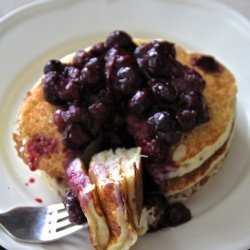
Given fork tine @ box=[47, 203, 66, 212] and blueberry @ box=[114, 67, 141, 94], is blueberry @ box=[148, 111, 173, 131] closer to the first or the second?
blueberry @ box=[114, 67, 141, 94]

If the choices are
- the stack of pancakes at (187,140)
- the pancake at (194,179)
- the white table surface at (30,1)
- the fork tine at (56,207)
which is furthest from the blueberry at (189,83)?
the white table surface at (30,1)

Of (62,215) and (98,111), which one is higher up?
(98,111)

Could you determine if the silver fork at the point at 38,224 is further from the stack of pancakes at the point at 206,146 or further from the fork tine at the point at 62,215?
the stack of pancakes at the point at 206,146

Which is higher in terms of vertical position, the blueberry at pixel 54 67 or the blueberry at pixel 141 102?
the blueberry at pixel 54 67

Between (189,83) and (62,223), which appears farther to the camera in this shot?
(189,83)

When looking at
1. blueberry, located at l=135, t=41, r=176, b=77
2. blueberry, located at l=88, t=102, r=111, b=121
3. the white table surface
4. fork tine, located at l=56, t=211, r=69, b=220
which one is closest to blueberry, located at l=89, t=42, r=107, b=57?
blueberry, located at l=135, t=41, r=176, b=77

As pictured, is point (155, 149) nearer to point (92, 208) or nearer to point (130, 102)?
point (130, 102)

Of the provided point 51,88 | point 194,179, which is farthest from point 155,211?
point 51,88

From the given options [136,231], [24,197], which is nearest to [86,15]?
[24,197]
